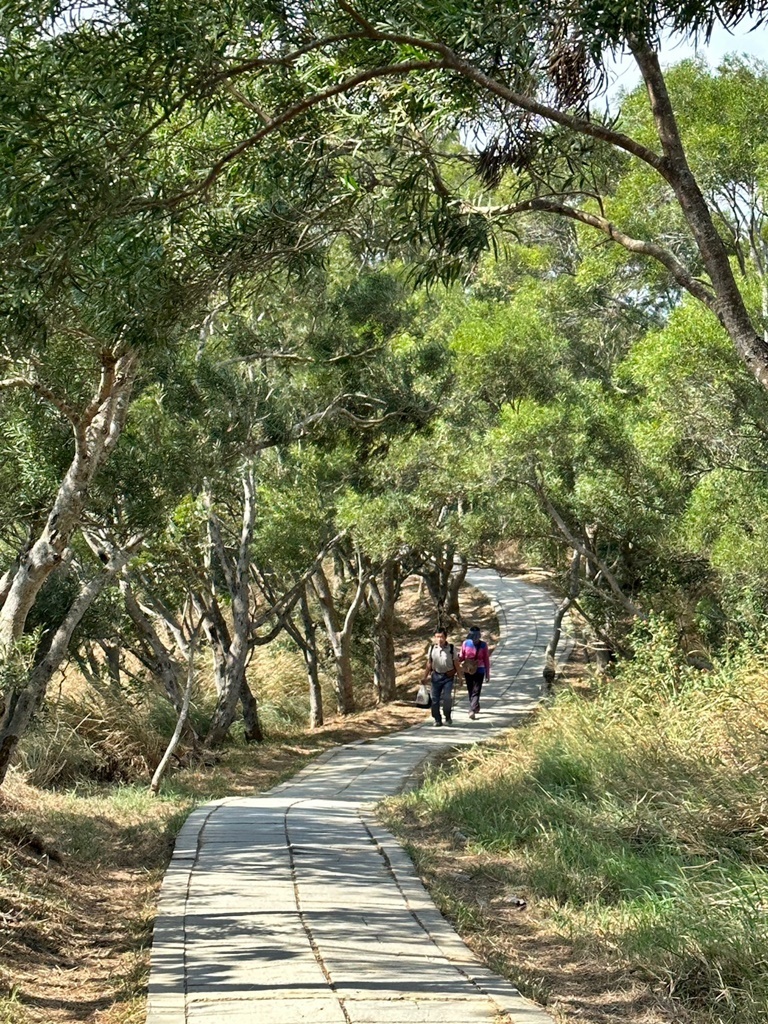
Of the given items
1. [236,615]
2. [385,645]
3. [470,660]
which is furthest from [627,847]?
[385,645]

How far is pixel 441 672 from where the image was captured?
750 inches

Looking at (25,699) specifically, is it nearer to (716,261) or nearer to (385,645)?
(716,261)

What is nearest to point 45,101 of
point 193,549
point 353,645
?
point 193,549

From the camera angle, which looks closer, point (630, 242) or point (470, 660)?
point (630, 242)

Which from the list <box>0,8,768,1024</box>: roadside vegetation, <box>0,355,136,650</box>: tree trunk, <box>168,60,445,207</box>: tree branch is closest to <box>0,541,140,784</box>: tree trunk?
<box>0,8,768,1024</box>: roadside vegetation

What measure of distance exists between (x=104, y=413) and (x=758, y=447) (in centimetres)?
810

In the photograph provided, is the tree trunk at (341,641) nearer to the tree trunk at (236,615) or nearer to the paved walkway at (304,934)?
the tree trunk at (236,615)

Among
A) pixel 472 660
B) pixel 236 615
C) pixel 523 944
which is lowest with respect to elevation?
pixel 472 660

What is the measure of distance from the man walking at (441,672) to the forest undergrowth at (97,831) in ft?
6.57

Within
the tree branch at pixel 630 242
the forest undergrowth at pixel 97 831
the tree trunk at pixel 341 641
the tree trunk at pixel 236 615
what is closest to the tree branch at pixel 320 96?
the tree branch at pixel 630 242

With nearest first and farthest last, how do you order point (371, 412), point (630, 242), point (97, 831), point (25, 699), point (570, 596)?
point (630, 242), point (25, 699), point (97, 831), point (371, 412), point (570, 596)

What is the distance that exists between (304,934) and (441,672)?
13.0 meters

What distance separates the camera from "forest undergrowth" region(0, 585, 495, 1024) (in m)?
5.70

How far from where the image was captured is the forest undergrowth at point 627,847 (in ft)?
17.4
